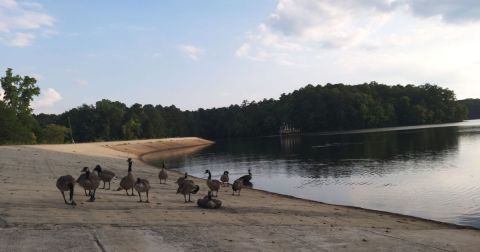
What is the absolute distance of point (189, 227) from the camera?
47.0 feet

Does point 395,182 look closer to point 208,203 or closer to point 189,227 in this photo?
point 208,203

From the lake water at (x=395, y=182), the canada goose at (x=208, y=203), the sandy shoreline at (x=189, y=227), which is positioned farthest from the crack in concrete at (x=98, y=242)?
the lake water at (x=395, y=182)

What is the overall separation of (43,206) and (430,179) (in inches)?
1101

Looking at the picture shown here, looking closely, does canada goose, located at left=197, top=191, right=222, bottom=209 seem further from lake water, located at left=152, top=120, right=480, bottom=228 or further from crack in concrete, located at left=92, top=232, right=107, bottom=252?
lake water, located at left=152, top=120, right=480, bottom=228

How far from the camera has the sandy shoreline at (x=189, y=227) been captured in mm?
11453

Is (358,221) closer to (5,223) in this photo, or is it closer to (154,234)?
(154,234)

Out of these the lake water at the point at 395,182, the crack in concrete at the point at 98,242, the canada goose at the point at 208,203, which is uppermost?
the crack in concrete at the point at 98,242

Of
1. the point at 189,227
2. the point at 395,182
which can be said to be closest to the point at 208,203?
the point at 189,227

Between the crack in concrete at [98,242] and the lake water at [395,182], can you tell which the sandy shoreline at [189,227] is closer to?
the crack in concrete at [98,242]

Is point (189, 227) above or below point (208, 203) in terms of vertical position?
above

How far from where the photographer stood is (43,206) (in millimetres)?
16234

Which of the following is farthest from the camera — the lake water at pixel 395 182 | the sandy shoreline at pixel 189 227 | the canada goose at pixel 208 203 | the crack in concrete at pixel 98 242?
the lake water at pixel 395 182

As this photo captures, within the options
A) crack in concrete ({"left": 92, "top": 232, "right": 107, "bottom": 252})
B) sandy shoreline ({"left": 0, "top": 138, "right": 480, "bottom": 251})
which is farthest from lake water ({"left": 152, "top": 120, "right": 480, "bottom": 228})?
crack in concrete ({"left": 92, "top": 232, "right": 107, "bottom": 252})

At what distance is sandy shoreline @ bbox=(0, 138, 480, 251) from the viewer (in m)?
11.5
